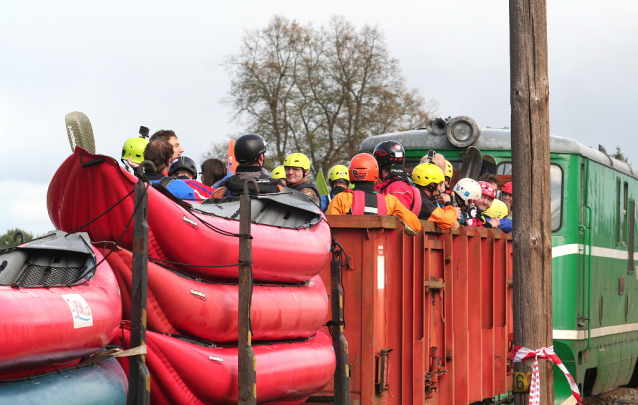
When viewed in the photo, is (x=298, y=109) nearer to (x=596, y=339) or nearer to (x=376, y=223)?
(x=596, y=339)

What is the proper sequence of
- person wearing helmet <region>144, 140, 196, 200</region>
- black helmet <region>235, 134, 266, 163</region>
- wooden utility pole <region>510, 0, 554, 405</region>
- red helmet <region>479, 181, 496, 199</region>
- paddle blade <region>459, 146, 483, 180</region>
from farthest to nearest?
paddle blade <region>459, 146, 483, 180</region>
red helmet <region>479, 181, 496, 199</region>
wooden utility pole <region>510, 0, 554, 405</region>
person wearing helmet <region>144, 140, 196, 200</region>
black helmet <region>235, 134, 266, 163</region>

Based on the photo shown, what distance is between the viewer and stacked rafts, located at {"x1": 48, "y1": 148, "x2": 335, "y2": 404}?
178 inches

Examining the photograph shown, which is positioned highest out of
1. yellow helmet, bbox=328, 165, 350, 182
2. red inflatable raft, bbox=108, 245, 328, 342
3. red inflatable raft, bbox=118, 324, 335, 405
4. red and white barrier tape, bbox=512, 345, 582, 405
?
yellow helmet, bbox=328, 165, 350, 182

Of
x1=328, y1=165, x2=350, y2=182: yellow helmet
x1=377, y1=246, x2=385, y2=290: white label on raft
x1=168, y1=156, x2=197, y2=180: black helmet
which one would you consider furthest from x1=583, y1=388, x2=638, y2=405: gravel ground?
x1=168, y1=156, x2=197, y2=180: black helmet

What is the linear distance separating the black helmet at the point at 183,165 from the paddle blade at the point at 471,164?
5573mm

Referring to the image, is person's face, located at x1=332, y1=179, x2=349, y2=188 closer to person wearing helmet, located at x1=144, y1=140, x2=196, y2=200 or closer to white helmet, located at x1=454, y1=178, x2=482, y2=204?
white helmet, located at x1=454, y1=178, x2=482, y2=204

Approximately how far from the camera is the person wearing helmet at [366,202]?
7062 millimetres

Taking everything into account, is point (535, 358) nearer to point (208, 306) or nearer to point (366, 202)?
point (366, 202)

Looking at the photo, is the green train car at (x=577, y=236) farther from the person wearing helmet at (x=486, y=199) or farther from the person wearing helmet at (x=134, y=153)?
the person wearing helmet at (x=134, y=153)

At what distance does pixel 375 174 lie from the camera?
7.39m

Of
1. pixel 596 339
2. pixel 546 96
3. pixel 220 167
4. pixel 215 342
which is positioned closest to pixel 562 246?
pixel 596 339

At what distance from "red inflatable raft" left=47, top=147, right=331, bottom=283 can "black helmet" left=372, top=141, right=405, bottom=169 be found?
3.52m

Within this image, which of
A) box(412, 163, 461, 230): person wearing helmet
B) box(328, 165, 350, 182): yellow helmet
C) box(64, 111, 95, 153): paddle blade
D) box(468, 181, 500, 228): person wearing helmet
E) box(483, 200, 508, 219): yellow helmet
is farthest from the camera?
box(483, 200, 508, 219): yellow helmet

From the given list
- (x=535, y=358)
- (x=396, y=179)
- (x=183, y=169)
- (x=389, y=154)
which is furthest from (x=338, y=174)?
(x=535, y=358)
